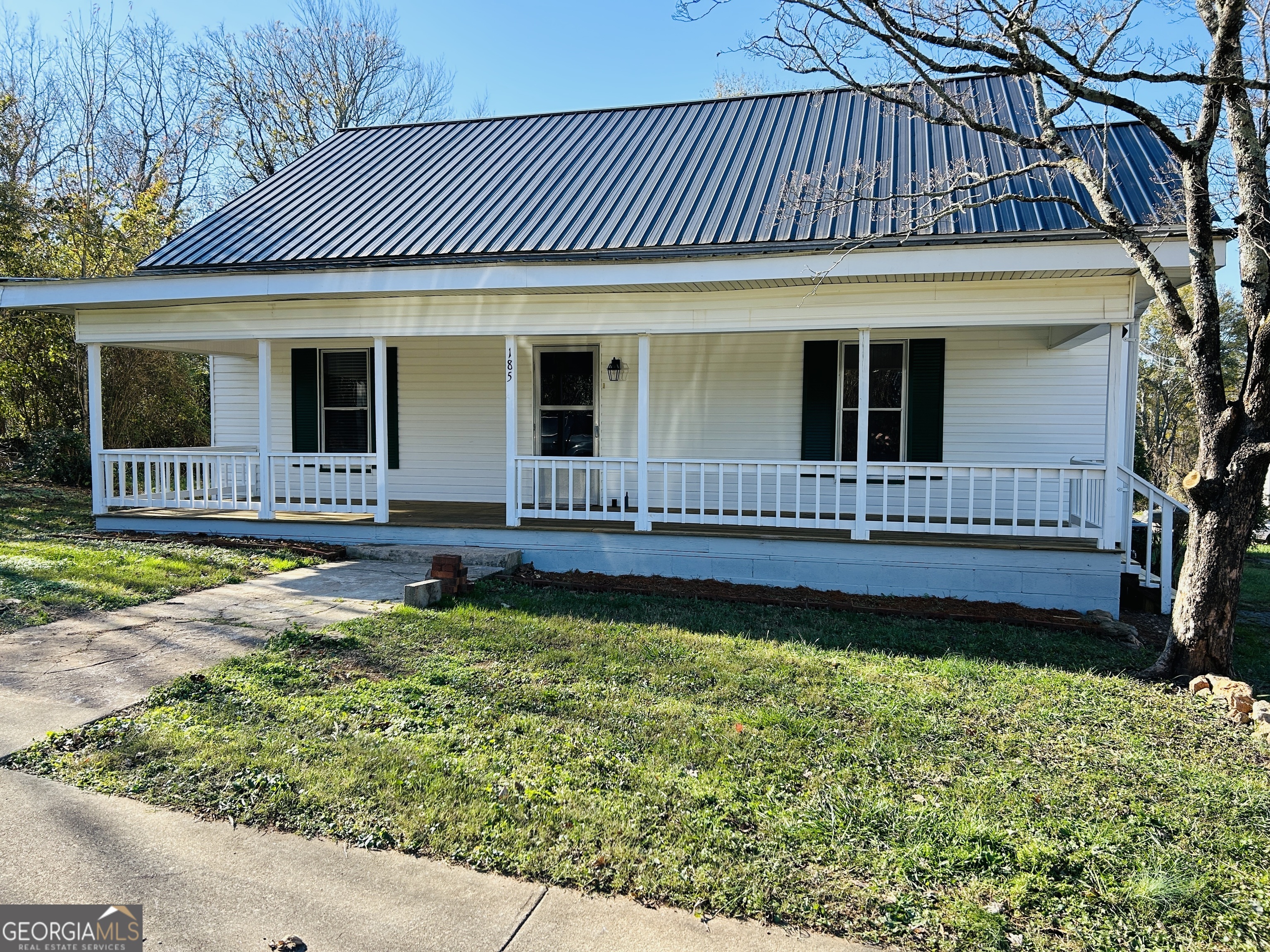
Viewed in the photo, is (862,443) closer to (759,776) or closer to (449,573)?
(449,573)

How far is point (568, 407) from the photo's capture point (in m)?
10.8

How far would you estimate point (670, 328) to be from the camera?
28.1 feet

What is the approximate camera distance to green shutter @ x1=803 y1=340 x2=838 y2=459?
9.85 m

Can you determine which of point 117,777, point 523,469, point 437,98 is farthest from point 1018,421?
point 437,98

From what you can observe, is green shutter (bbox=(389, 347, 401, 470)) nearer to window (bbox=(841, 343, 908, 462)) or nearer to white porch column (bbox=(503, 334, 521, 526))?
white porch column (bbox=(503, 334, 521, 526))

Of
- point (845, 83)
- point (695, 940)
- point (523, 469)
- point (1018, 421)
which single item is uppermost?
point (845, 83)

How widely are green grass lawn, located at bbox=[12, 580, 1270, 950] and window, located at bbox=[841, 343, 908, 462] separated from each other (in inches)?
167

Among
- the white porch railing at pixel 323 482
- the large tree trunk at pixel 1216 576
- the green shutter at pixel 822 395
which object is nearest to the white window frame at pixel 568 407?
the white porch railing at pixel 323 482

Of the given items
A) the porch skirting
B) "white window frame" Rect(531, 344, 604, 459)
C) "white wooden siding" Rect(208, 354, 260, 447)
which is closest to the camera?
the porch skirting

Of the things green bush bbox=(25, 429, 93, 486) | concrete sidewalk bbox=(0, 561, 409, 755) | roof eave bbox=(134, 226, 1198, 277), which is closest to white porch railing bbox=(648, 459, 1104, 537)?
roof eave bbox=(134, 226, 1198, 277)

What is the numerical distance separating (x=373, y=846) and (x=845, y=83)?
235 inches

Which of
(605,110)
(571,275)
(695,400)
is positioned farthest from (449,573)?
(605,110)

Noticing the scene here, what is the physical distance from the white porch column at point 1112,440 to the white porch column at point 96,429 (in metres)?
11.0

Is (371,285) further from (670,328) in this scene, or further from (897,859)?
(897,859)
